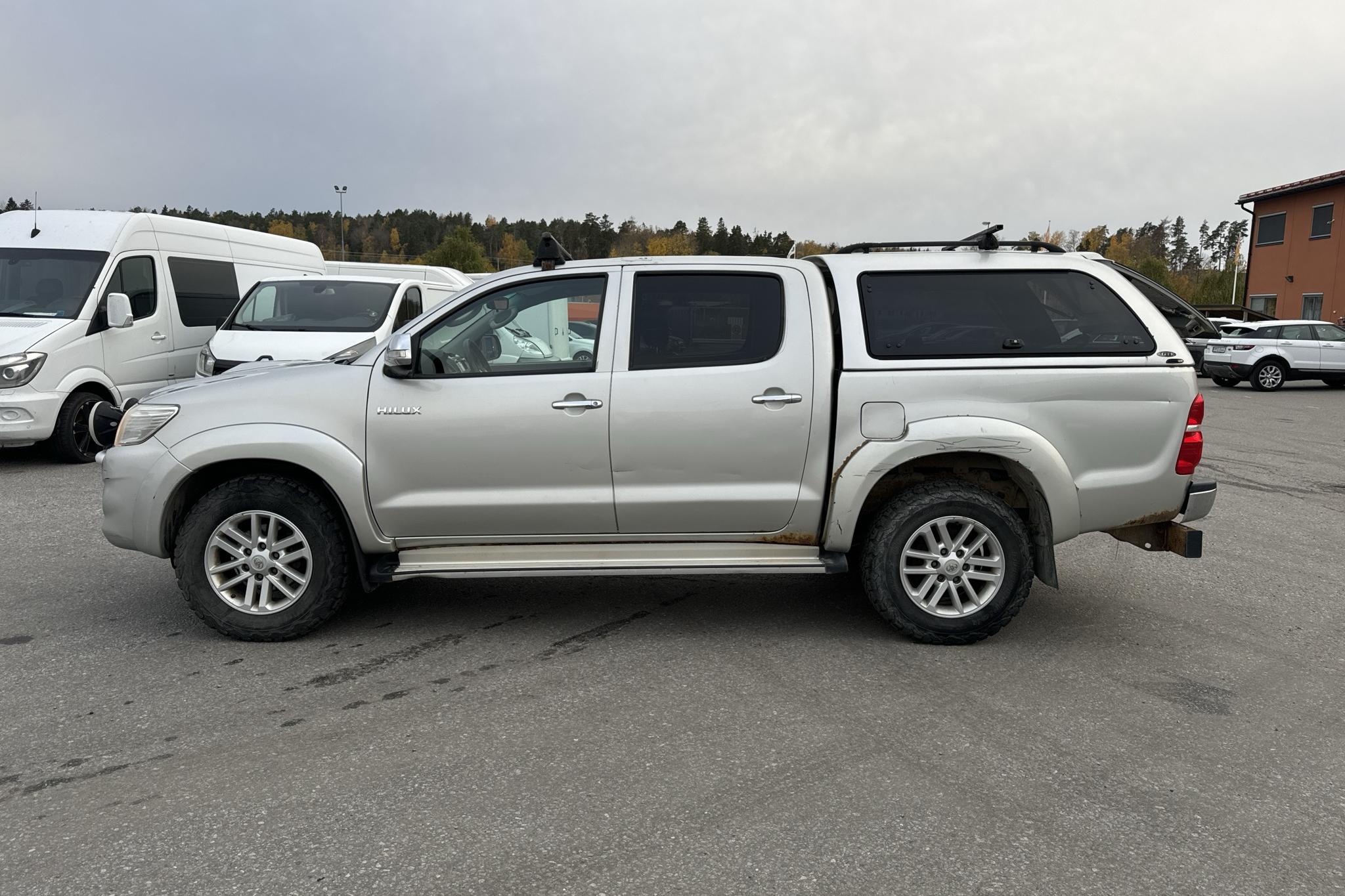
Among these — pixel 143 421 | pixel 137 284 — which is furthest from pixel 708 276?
pixel 137 284

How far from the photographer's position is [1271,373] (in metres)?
23.2

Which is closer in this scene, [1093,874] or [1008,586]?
→ [1093,874]

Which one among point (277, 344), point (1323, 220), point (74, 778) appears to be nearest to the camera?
point (74, 778)

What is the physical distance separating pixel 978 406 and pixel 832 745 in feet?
6.20

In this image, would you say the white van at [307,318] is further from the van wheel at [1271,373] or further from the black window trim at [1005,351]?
the van wheel at [1271,373]

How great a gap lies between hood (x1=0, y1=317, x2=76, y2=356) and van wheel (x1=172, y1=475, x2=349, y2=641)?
21.4 feet

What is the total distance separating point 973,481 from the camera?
5.18 m

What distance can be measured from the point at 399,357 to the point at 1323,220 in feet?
130

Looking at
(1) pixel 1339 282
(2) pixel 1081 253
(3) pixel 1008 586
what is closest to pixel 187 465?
(3) pixel 1008 586

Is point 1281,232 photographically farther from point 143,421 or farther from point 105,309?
point 143,421

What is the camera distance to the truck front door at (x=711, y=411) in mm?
4906

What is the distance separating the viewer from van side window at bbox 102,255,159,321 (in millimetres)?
11062

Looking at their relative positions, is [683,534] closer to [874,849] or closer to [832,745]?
[832,745]

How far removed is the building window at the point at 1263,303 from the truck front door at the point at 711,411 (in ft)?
130
